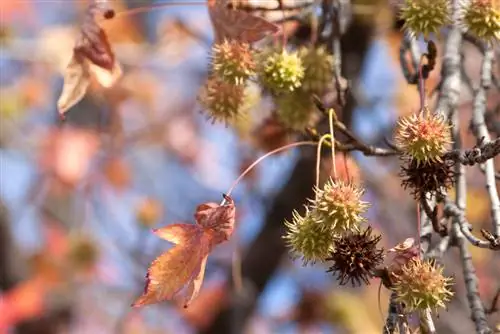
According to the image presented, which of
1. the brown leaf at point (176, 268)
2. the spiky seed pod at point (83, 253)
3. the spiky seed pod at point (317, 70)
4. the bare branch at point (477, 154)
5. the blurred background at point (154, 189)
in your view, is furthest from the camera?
the spiky seed pod at point (83, 253)

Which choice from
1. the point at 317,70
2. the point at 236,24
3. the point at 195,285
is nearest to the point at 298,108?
the point at 317,70

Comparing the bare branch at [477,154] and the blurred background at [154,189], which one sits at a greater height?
the bare branch at [477,154]

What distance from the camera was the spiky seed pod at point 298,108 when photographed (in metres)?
1.31

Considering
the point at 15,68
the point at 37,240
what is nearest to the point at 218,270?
the point at 37,240

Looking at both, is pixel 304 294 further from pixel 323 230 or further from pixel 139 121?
pixel 139 121

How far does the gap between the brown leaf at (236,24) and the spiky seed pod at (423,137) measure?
0.99 feet

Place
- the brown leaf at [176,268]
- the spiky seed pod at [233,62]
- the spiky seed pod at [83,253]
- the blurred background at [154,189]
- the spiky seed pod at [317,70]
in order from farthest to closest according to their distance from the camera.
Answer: the spiky seed pod at [83,253] < the blurred background at [154,189] < the spiky seed pod at [317,70] < the spiky seed pod at [233,62] < the brown leaf at [176,268]

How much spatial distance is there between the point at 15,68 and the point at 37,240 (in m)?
1.02

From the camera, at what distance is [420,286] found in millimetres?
925

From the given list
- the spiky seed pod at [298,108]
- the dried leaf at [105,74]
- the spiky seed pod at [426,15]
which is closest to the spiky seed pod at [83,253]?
the dried leaf at [105,74]

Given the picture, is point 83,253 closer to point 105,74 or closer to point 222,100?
point 105,74

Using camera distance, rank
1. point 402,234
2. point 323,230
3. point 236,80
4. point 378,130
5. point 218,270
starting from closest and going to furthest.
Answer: point 323,230
point 236,80
point 378,130
point 218,270
point 402,234

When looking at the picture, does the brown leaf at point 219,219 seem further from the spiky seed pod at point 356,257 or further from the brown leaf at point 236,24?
the brown leaf at point 236,24

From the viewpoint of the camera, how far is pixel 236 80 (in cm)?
120
